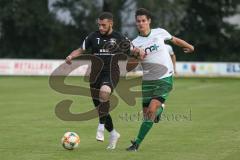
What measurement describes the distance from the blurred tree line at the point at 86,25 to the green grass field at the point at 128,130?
92.8ft

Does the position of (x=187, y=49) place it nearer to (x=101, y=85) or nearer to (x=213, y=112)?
(x=101, y=85)

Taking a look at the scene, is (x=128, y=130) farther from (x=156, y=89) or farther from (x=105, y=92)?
(x=156, y=89)

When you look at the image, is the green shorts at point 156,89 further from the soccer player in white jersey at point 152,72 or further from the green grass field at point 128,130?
the green grass field at point 128,130

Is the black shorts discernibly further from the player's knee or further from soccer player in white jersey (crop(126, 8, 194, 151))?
soccer player in white jersey (crop(126, 8, 194, 151))

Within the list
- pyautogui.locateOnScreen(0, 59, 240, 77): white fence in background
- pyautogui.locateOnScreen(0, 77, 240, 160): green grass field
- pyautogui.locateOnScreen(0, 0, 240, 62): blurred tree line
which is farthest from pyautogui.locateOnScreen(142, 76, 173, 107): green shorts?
pyautogui.locateOnScreen(0, 0, 240, 62): blurred tree line

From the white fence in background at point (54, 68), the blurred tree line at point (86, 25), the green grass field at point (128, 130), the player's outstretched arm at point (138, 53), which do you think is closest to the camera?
the green grass field at point (128, 130)

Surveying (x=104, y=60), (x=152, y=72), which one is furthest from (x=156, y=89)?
(x=104, y=60)

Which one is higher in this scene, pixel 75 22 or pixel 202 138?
pixel 75 22

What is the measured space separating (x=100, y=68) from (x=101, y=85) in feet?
1.10

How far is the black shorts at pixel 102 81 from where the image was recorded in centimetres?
1215

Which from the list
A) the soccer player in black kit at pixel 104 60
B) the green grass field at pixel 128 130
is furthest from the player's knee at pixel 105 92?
the green grass field at pixel 128 130

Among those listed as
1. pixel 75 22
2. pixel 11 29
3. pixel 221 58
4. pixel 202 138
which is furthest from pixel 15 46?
pixel 202 138

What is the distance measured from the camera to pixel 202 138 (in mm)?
13773

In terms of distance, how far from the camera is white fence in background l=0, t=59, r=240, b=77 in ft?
146
